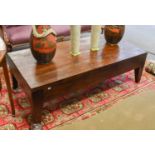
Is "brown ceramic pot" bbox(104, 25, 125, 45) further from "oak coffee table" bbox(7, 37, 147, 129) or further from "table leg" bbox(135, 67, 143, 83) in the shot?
"table leg" bbox(135, 67, 143, 83)

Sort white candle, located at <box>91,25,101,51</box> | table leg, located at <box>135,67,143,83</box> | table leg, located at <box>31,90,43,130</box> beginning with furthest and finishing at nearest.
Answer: table leg, located at <box>135,67,143,83</box>
white candle, located at <box>91,25,101,51</box>
table leg, located at <box>31,90,43,130</box>

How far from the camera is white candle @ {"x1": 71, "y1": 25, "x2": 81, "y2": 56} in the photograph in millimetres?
1694

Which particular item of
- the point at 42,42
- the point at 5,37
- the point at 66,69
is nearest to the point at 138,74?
the point at 66,69

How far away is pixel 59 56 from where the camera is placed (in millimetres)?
1771

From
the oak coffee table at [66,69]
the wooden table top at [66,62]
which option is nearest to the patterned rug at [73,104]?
the oak coffee table at [66,69]

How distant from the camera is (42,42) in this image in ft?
4.93

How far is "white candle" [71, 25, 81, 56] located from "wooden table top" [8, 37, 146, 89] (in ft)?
0.17

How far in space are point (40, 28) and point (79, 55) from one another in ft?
1.51

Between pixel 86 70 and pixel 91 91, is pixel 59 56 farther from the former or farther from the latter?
pixel 91 91

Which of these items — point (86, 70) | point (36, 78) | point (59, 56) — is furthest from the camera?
point (59, 56)

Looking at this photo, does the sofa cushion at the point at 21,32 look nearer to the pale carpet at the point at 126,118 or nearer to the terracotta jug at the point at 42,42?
the terracotta jug at the point at 42,42

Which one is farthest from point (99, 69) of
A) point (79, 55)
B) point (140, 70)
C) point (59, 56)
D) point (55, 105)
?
point (140, 70)

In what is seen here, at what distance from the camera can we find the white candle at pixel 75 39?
5.56 feet

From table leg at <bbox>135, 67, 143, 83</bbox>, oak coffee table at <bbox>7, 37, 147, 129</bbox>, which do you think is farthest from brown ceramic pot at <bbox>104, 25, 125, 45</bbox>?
table leg at <bbox>135, 67, 143, 83</bbox>
